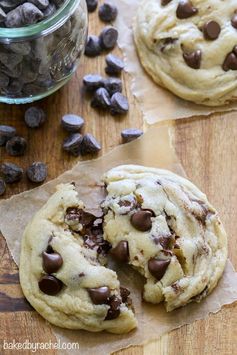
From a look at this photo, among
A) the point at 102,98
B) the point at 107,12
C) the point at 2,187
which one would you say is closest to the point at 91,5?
the point at 107,12

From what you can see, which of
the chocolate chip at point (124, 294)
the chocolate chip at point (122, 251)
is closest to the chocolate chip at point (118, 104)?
the chocolate chip at point (122, 251)

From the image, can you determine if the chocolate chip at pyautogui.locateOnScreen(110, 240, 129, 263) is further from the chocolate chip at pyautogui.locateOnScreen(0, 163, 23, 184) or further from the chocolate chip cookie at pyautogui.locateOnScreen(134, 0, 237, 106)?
the chocolate chip cookie at pyautogui.locateOnScreen(134, 0, 237, 106)

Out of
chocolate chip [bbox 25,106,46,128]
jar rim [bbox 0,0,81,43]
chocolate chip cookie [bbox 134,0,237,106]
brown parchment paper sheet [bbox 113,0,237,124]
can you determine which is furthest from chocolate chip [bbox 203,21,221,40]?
chocolate chip [bbox 25,106,46,128]

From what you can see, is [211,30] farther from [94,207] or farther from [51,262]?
[51,262]

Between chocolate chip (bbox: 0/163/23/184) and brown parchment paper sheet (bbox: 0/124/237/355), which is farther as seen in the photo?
chocolate chip (bbox: 0/163/23/184)

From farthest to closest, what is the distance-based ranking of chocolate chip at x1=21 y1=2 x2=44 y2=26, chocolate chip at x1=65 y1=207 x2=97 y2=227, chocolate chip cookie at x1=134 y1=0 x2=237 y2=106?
chocolate chip cookie at x1=134 y1=0 x2=237 y2=106 → chocolate chip at x1=65 y1=207 x2=97 y2=227 → chocolate chip at x1=21 y1=2 x2=44 y2=26

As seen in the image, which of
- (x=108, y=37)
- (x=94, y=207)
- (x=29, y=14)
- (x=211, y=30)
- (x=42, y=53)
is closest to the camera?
(x=29, y=14)
